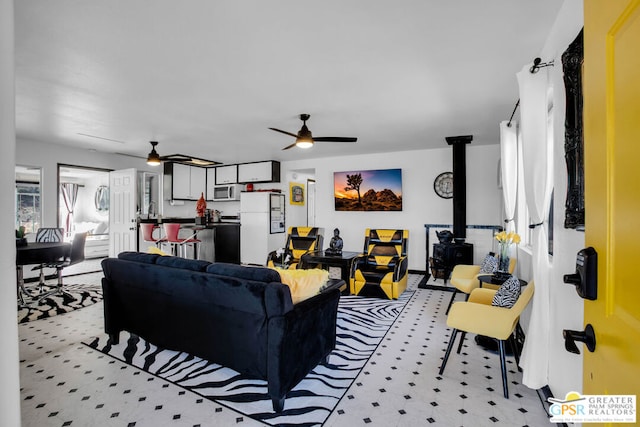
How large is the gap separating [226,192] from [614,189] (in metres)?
7.88

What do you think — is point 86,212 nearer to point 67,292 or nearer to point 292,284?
point 67,292

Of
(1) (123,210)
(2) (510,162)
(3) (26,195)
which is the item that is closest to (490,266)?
(2) (510,162)

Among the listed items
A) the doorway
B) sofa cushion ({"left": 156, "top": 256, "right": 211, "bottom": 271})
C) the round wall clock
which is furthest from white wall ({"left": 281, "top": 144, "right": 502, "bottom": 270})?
the doorway

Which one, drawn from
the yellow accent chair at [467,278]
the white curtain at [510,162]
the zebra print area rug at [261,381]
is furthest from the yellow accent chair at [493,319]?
the white curtain at [510,162]

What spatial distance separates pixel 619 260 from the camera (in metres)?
0.68

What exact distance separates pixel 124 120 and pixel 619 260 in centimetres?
499

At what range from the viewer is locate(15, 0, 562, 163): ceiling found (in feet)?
6.38

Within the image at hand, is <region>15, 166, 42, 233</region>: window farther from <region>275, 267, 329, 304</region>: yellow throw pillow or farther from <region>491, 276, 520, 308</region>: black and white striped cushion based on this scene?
<region>491, 276, 520, 308</region>: black and white striped cushion

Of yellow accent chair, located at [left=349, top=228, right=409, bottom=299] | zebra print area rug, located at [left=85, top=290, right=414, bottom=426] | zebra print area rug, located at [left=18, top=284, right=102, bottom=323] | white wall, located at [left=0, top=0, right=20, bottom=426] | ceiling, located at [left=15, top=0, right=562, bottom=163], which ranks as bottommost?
zebra print area rug, located at [left=85, top=290, right=414, bottom=426]

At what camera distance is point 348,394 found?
2121 mm

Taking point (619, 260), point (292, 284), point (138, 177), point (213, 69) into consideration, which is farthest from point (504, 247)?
point (138, 177)

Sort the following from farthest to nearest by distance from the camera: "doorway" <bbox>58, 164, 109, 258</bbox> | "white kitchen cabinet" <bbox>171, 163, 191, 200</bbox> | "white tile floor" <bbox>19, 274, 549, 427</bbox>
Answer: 1. "doorway" <bbox>58, 164, 109, 258</bbox>
2. "white kitchen cabinet" <bbox>171, 163, 191, 200</bbox>
3. "white tile floor" <bbox>19, 274, 549, 427</bbox>

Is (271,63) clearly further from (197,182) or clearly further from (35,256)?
(197,182)

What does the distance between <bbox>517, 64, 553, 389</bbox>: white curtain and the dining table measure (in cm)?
520
